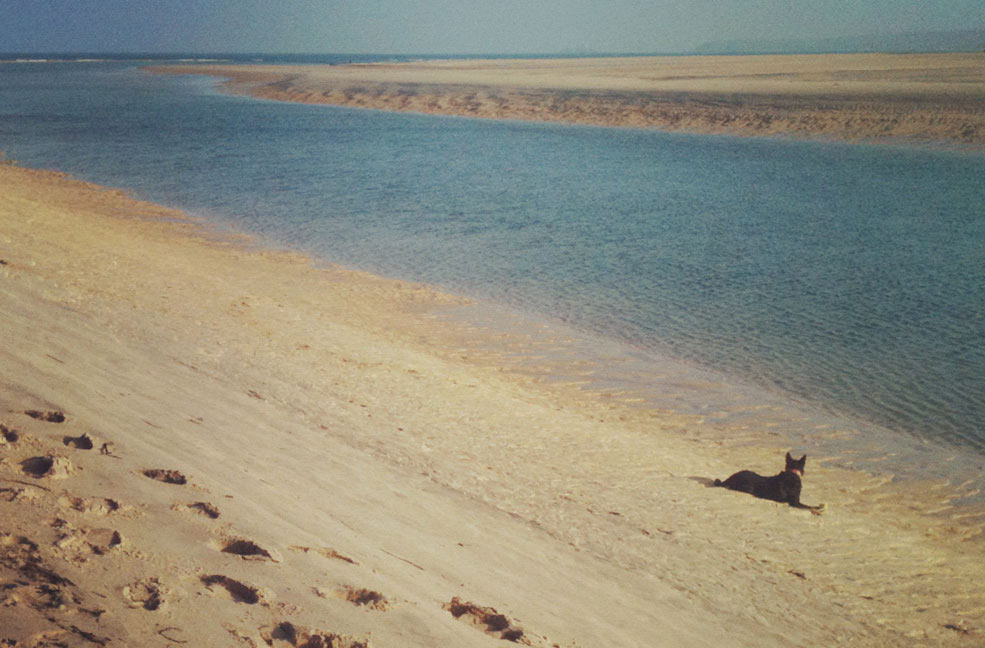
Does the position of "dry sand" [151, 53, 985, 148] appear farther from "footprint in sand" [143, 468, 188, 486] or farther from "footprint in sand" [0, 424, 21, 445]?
"footprint in sand" [0, 424, 21, 445]

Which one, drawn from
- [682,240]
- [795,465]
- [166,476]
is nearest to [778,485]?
[795,465]

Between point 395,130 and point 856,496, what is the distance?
38788 mm

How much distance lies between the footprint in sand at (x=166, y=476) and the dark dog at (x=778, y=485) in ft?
15.9

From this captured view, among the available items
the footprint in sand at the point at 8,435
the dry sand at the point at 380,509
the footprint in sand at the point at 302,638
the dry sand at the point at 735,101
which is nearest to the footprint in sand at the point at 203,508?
the dry sand at the point at 380,509

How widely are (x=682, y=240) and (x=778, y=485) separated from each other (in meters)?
11.7

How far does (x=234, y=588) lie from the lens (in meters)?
3.43

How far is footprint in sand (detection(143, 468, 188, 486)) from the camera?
4.39 metres

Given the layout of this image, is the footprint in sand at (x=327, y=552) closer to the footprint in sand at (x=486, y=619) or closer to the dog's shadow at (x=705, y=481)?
the footprint in sand at (x=486, y=619)

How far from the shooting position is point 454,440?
7.01m

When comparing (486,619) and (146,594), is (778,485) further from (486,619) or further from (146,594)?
(146,594)

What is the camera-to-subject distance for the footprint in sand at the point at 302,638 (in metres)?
3.16

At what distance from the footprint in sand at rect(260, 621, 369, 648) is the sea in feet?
21.6

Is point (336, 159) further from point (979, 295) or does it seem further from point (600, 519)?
point (600, 519)

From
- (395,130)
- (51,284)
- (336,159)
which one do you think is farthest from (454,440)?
(395,130)
